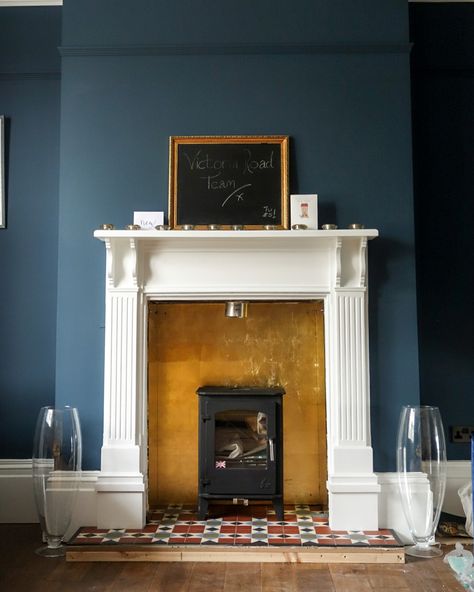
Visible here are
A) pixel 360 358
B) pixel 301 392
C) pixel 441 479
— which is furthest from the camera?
pixel 301 392

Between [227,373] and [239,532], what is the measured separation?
90 centimetres

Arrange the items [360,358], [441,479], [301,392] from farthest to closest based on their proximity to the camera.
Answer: [301,392], [360,358], [441,479]

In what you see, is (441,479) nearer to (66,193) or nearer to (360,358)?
(360,358)

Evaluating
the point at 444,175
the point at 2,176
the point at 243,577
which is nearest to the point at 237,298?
the point at 243,577

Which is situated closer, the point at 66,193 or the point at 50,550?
the point at 50,550

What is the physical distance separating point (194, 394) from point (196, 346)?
0.28m

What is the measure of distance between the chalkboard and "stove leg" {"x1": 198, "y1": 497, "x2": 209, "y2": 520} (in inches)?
57.6

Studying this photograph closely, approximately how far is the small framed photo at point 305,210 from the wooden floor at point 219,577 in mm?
1675

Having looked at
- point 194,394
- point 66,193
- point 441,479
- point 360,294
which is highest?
point 66,193

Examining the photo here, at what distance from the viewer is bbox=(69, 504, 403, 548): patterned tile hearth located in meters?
3.18

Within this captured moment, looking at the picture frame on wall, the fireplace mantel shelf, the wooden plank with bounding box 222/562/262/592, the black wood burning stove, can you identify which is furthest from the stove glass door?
the picture frame on wall

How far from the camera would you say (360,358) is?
11.4 feet

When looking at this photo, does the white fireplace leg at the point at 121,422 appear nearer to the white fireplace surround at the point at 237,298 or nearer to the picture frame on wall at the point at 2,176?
the white fireplace surround at the point at 237,298

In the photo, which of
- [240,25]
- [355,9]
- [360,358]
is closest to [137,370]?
[360,358]
